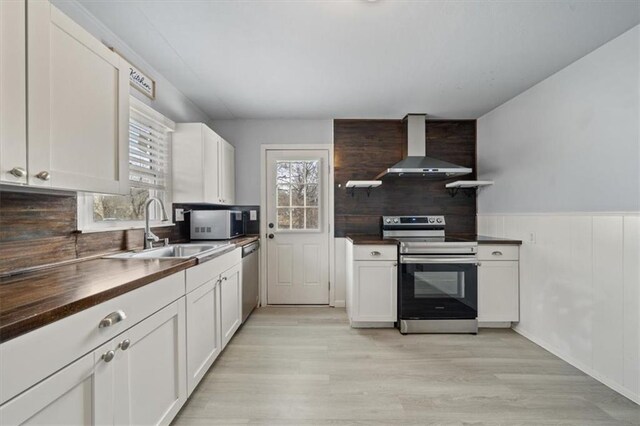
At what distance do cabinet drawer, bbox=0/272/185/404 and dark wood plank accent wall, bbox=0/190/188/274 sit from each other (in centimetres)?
61

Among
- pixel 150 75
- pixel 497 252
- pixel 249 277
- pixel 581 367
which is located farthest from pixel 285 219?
pixel 581 367

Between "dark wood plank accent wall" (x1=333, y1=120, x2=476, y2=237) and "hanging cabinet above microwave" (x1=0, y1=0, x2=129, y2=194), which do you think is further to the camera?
"dark wood plank accent wall" (x1=333, y1=120, x2=476, y2=237)

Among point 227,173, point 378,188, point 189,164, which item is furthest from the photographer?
point 378,188

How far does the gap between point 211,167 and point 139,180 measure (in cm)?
73

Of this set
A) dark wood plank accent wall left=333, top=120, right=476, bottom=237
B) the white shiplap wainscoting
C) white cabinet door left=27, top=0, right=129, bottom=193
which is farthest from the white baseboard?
white cabinet door left=27, top=0, right=129, bottom=193

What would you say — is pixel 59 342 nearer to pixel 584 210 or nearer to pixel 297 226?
pixel 297 226

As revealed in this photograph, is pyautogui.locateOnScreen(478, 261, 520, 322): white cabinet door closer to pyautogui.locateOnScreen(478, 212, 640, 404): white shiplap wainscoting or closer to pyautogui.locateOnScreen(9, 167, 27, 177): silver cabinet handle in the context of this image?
pyautogui.locateOnScreen(478, 212, 640, 404): white shiplap wainscoting

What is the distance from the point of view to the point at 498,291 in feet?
9.18

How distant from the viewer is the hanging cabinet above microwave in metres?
0.95

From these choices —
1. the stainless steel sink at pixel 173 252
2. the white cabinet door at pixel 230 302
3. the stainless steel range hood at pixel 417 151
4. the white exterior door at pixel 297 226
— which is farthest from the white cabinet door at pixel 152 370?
the stainless steel range hood at pixel 417 151

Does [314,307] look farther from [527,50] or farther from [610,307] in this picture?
[527,50]

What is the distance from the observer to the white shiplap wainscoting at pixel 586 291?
5.90 ft

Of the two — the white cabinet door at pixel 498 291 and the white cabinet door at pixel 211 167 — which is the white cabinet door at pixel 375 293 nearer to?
the white cabinet door at pixel 498 291

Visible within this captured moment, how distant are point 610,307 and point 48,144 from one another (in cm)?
326
